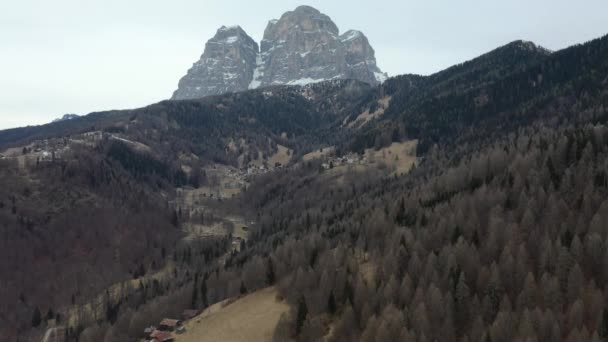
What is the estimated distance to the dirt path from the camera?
361 feet

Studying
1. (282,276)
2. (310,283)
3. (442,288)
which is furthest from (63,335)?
(442,288)

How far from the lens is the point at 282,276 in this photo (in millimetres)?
136500

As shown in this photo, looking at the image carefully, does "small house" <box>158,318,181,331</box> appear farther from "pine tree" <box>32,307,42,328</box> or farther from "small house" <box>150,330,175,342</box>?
"pine tree" <box>32,307,42,328</box>

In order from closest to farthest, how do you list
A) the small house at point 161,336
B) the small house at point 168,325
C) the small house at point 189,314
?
the small house at point 161,336
the small house at point 168,325
the small house at point 189,314

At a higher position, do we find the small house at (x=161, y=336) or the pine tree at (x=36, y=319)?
the small house at (x=161, y=336)

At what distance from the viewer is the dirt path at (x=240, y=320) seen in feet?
361

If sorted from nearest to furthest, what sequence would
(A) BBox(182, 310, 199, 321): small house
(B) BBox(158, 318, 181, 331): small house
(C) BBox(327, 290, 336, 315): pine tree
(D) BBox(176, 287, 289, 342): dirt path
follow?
(C) BBox(327, 290, 336, 315): pine tree → (D) BBox(176, 287, 289, 342): dirt path → (B) BBox(158, 318, 181, 331): small house → (A) BBox(182, 310, 199, 321): small house

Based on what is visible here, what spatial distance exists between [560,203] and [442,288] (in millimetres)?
39947

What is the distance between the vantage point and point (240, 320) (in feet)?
386

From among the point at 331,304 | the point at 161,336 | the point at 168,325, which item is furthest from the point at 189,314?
the point at 331,304

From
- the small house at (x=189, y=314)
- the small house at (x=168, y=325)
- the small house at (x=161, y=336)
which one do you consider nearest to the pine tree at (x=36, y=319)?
the small house at (x=189, y=314)

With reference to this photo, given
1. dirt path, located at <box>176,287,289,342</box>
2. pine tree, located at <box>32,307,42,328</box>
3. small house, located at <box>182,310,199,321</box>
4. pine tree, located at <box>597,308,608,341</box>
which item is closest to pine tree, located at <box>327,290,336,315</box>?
dirt path, located at <box>176,287,289,342</box>

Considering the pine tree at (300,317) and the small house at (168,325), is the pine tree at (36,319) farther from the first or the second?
the pine tree at (300,317)

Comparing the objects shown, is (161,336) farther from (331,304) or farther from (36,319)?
(36,319)
